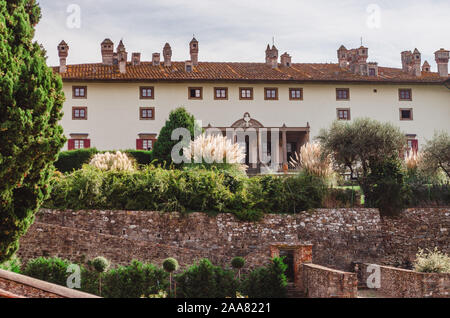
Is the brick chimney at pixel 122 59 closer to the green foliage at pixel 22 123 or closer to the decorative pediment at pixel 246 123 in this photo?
the decorative pediment at pixel 246 123

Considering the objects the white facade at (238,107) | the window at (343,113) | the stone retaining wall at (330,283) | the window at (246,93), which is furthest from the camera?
the window at (343,113)

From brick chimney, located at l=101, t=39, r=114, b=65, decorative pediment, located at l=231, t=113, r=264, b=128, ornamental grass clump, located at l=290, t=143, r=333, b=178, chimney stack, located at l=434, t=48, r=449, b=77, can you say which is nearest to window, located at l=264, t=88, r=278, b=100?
decorative pediment, located at l=231, t=113, r=264, b=128

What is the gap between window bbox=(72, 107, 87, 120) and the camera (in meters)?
28.6

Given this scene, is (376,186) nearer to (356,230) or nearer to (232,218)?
(356,230)

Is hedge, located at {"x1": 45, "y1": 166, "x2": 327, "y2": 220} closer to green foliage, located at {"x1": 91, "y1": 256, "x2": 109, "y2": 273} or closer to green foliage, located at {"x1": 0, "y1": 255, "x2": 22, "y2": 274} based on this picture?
green foliage, located at {"x1": 0, "y1": 255, "x2": 22, "y2": 274}

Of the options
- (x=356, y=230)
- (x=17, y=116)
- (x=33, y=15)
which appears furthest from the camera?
(x=356, y=230)

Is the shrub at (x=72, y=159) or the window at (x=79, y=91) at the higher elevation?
the window at (x=79, y=91)

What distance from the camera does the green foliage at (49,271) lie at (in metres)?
11.5

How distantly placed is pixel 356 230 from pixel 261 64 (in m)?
18.8

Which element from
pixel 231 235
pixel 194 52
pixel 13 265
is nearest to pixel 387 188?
pixel 231 235

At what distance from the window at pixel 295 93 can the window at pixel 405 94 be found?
628 centimetres

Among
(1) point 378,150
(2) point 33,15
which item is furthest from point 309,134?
(2) point 33,15

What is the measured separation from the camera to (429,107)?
3077cm

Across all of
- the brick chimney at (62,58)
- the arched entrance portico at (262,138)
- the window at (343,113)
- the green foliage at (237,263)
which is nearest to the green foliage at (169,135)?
the arched entrance portico at (262,138)
